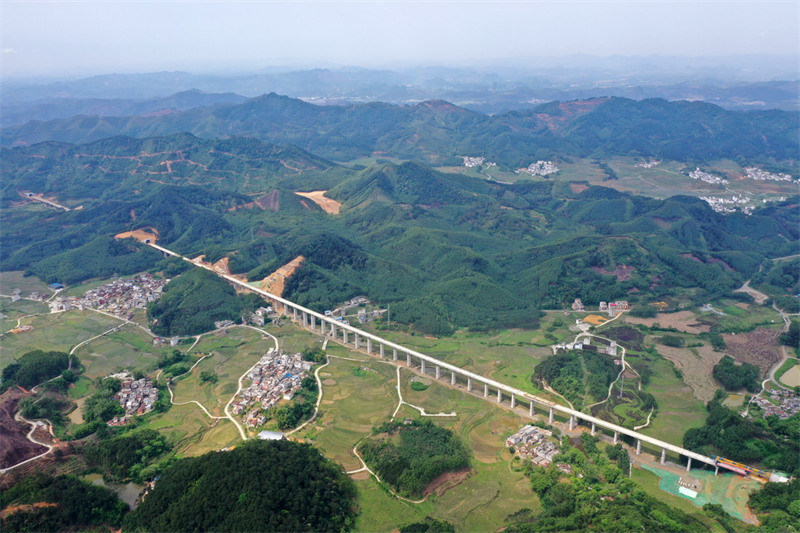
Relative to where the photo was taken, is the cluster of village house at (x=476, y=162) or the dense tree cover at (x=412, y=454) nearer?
the dense tree cover at (x=412, y=454)

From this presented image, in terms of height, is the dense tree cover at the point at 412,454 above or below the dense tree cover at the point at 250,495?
below

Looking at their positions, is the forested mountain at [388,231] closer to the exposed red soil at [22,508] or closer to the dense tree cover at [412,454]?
the dense tree cover at [412,454]

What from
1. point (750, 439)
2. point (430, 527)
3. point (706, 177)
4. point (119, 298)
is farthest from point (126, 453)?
point (706, 177)

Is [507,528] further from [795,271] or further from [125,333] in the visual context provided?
[795,271]

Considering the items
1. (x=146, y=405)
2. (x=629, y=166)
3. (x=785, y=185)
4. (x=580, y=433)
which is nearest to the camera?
(x=580, y=433)

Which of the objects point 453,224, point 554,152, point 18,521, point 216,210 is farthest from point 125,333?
point 554,152

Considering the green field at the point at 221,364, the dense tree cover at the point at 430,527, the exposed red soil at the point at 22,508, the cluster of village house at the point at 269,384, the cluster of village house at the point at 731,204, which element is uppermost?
the cluster of village house at the point at 731,204

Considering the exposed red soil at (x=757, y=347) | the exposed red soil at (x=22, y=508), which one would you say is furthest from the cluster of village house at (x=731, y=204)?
the exposed red soil at (x=22, y=508)
